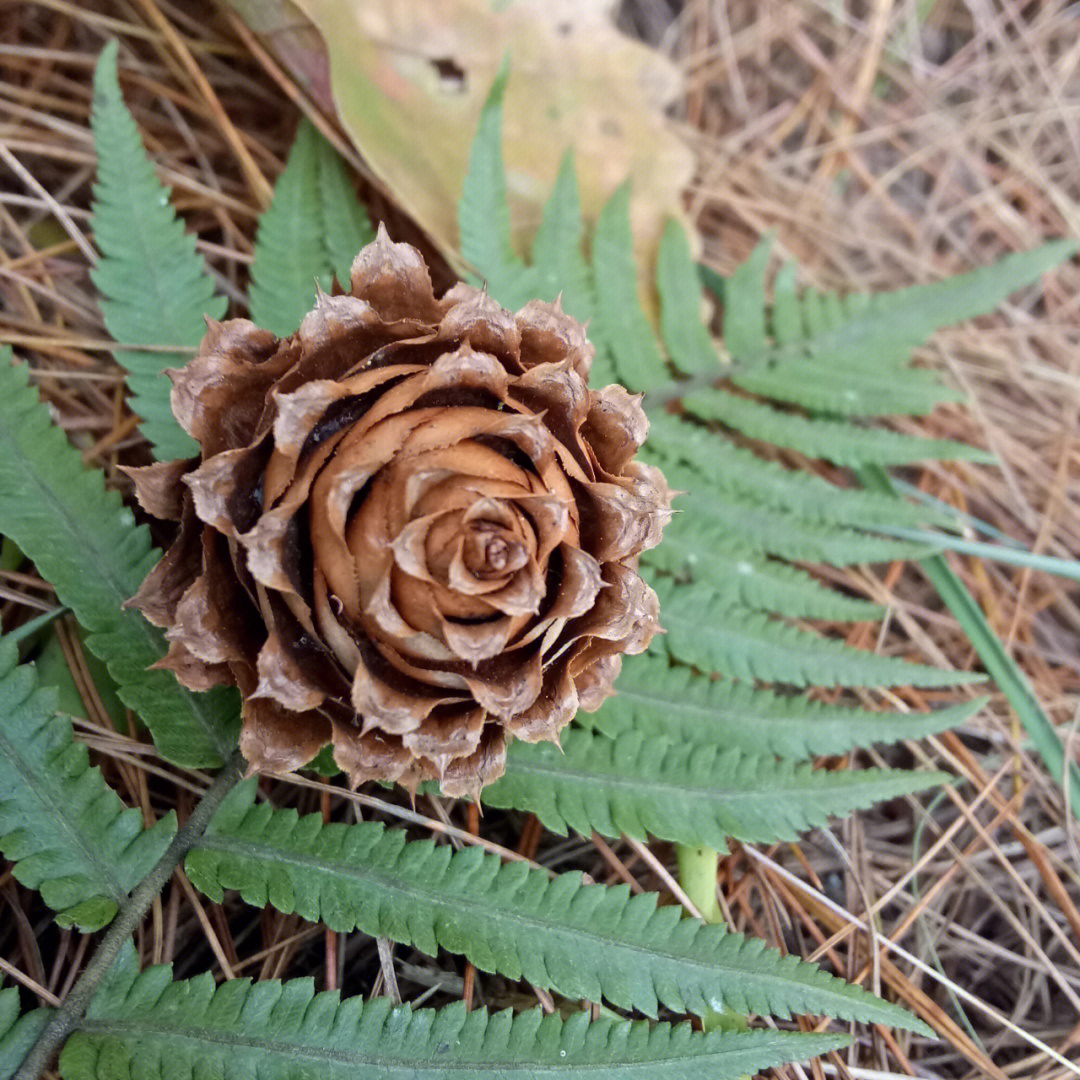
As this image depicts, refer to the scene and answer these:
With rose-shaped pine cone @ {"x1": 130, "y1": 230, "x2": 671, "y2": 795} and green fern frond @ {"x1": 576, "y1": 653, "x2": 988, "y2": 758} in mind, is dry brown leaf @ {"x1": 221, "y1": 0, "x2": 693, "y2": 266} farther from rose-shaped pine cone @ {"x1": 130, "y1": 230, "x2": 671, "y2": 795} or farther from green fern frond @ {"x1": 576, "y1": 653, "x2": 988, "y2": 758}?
green fern frond @ {"x1": 576, "y1": 653, "x2": 988, "y2": 758}

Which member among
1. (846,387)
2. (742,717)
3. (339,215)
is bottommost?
(742,717)

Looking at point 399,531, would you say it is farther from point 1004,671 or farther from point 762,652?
point 1004,671

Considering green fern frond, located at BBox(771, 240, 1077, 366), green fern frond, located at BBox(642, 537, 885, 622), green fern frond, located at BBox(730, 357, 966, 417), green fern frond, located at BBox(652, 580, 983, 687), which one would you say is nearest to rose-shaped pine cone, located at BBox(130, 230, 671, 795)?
green fern frond, located at BBox(652, 580, 983, 687)

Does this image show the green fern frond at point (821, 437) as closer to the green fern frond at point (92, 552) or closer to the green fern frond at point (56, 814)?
the green fern frond at point (92, 552)

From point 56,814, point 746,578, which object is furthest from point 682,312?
point 56,814

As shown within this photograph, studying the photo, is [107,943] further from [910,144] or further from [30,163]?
[910,144]
